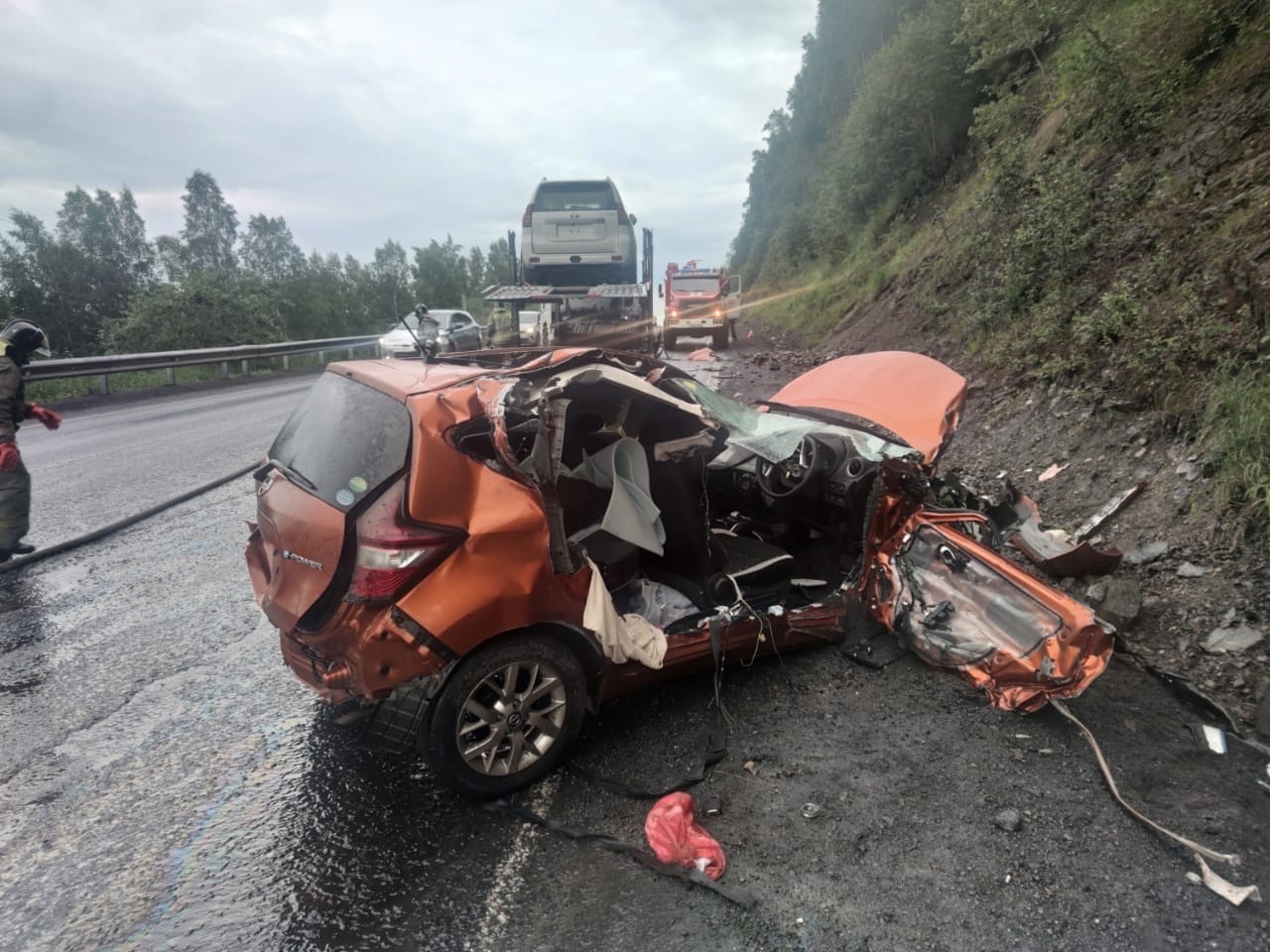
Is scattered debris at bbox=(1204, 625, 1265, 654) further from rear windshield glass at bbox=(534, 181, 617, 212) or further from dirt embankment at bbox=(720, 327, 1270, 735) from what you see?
rear windshield glass at bbox=(534, 181, 617, 212)

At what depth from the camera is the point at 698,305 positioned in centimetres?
2428

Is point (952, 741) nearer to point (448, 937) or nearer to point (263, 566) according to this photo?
point (448, 937)

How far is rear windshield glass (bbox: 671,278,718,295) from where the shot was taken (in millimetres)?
25438

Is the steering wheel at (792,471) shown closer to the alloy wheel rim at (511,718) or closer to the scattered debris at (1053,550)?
the scattered debris at (1053,550)

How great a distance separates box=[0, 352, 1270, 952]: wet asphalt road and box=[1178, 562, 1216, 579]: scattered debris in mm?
948

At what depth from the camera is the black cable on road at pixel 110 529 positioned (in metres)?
5.13

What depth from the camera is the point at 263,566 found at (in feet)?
9.92

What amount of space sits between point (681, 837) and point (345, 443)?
6.26 ft

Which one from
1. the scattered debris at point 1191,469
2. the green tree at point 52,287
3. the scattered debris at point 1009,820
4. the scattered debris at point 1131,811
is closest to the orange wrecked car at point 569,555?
the scattered debris at point 1131,811

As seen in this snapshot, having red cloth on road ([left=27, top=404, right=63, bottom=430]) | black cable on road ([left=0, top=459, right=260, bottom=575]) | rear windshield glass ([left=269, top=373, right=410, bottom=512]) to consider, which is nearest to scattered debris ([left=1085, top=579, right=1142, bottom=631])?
rear windshield glass ([left=269, top=373, right=410, bottom=512])

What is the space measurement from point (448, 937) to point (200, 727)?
5.81 feet

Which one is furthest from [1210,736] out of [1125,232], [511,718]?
[1125,232]

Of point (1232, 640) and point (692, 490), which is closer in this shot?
point (1232, 640)

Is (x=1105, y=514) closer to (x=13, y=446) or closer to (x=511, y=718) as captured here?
(x=511, y=718)
